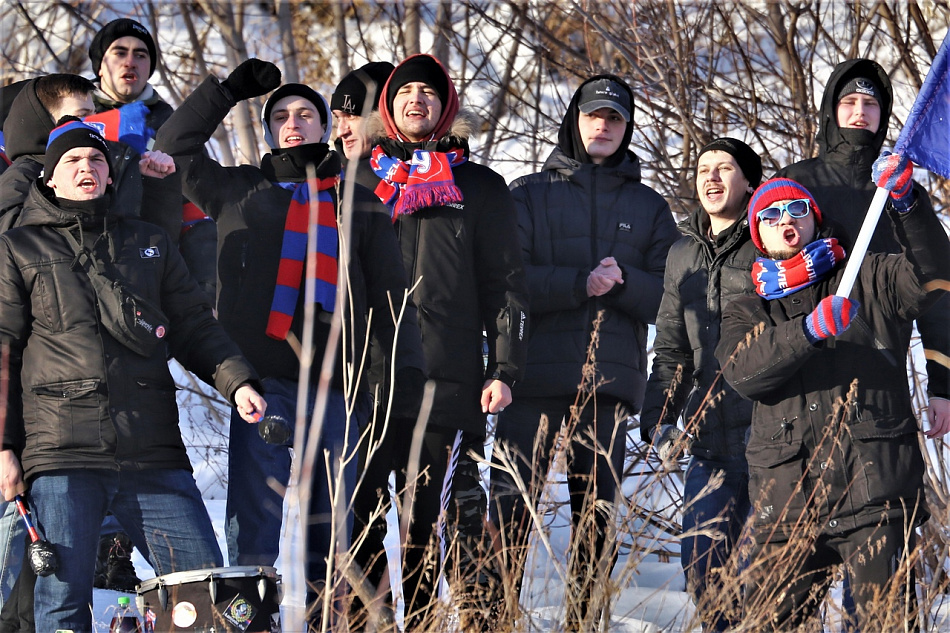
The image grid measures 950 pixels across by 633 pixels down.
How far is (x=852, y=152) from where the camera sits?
5180 mm

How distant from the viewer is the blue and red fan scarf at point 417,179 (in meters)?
5.16

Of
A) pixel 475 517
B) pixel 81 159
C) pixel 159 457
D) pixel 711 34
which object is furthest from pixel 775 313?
pixel 711 34

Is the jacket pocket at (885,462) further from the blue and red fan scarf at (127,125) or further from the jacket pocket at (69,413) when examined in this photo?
the blue and red fan scarf at (127,125)

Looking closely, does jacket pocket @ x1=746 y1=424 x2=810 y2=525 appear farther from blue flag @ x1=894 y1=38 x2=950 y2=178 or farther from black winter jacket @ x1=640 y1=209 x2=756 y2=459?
blue flag @ x1=894 y1=38 x2=950 y2=178

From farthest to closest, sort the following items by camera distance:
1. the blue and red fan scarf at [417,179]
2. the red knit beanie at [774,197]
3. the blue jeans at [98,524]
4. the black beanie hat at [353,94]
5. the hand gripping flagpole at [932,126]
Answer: the black beanie hat at [353,94] < the blue and red fan scarf at [417,179] < the hand gripping flagpole at [932,126] < the red knit beanie at [774,197] < the blue jeans at [98,524]

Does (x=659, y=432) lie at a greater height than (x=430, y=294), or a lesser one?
lesser

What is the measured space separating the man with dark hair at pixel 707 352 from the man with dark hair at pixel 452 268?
60cm

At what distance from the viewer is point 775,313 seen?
14.6 feet

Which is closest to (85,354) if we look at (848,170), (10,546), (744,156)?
(10,546)

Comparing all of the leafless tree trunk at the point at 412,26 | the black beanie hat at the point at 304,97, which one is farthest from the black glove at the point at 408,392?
the leafless tree trunk at the point at 412,26

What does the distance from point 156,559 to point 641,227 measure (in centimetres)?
247

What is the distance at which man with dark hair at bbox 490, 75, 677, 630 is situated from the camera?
521 cm

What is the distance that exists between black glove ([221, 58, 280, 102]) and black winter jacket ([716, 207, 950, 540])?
211 centimetres

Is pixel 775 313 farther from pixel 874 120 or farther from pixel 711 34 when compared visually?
pixel 711 34
